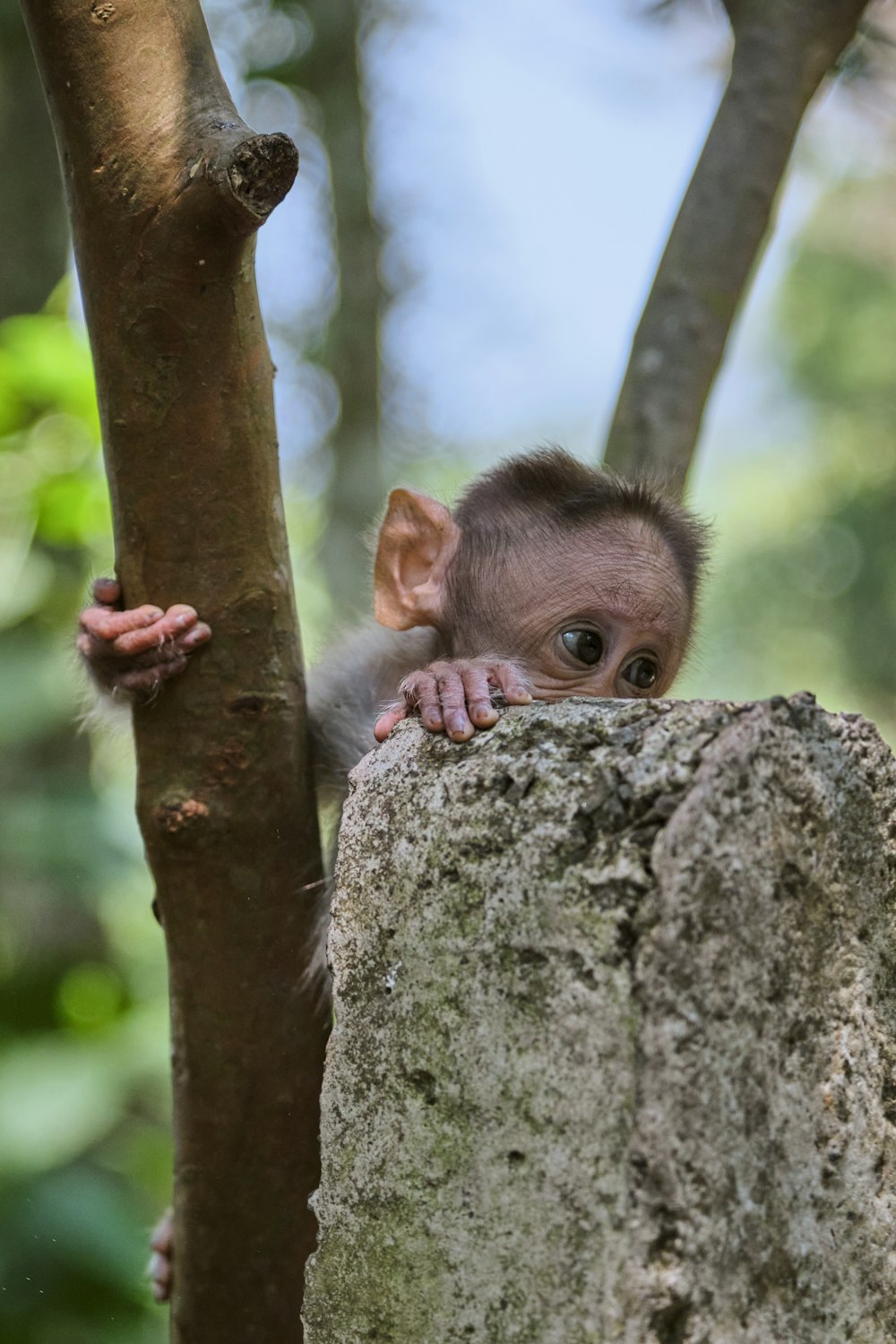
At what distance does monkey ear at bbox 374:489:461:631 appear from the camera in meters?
2.85

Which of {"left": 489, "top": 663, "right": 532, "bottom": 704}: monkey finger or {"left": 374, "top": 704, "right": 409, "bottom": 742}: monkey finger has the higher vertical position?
{"left": 489, "top": 663, "right": 532, "bottom": 704}: monkey finger

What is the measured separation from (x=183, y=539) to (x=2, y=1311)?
3283 millimetres

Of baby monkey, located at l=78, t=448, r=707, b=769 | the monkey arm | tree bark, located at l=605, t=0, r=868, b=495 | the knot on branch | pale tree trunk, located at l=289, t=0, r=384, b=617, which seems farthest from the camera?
pale tree trunk, located at l=289, t=0, r=384, b=617

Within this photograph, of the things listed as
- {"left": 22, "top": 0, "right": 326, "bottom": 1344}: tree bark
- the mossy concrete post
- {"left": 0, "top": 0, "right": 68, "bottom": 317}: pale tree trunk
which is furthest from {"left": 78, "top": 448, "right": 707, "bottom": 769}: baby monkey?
{"left": 0, "top": 0, "right": 68, "bottom": 317}: pale tree trunk

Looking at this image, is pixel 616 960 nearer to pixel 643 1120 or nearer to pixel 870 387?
pixel 643 1120

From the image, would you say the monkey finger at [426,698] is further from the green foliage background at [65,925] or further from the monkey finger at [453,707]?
the green foliage background at [65,925]

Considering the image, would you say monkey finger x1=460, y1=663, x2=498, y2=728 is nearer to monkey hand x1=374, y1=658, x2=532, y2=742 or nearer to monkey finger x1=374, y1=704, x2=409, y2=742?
monkey hand x1=374, y1=658, x2=532, y2=742

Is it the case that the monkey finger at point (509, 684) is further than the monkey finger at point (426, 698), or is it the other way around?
the monkey finger at point (509, 684)

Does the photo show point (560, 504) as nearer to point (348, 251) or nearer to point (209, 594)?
point (209, 594)

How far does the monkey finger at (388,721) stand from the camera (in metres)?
2.00

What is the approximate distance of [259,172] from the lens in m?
1.97

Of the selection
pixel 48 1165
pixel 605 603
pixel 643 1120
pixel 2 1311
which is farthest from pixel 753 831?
pixel 2 1311

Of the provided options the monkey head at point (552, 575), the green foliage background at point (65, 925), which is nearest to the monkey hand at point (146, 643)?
the monkey head at point (552, 575)

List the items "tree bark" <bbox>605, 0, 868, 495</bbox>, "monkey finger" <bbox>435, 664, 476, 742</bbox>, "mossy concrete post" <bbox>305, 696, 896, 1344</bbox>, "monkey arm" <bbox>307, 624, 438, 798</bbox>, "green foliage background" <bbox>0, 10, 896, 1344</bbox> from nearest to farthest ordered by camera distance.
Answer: "mossy concrete post" <bbox>305, 696, 896, 1344</bbox> < "monkey finger" <bbox>435, 664, 476, 742</bbox> < "monkey arm" <bbox>307, 624, 438, 798</bbox> < "tree bark" <bbox>605, 0, 868, 495</bbox> < "green foliage background" <bbox>0, 10, 896, 1344</bbox>
